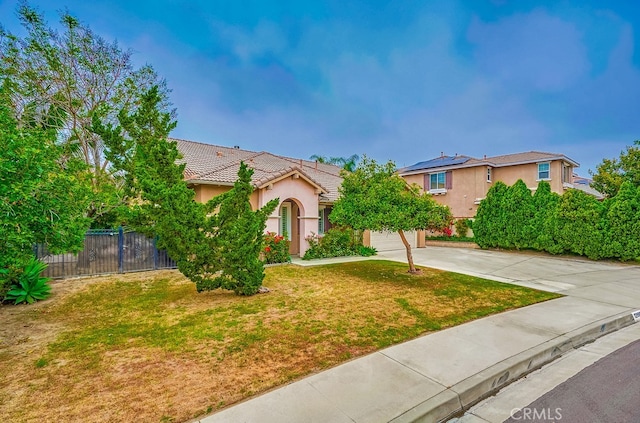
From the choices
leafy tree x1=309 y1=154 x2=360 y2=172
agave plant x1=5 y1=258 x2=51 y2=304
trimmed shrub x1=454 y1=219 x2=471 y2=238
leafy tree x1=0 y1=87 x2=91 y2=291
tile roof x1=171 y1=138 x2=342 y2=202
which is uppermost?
leafy tree x1=309 y1=154 x2=360 y2=172

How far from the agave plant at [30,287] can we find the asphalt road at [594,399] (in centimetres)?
1009

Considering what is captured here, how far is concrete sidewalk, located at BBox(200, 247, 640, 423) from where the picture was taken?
3.08 meters

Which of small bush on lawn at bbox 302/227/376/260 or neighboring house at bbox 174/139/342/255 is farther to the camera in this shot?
small bush on lawn at bbox 302/227/376/260

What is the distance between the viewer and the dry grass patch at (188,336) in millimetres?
3365

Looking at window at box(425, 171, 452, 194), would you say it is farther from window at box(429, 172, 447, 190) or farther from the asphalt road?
Answer: the asphalt road

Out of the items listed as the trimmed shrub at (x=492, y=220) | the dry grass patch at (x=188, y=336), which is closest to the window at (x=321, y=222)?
the dry grass patch at (x=188, y=336)

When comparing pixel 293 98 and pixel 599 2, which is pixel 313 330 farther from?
pixel 293 98

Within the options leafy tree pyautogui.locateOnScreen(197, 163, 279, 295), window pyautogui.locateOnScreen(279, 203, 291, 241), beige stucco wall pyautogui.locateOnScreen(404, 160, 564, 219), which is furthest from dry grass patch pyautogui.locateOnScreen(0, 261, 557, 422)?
beige stucco wall pyautogui.locateOnScreen(404, 160, 564, 219)

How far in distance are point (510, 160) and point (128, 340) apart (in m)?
28.3

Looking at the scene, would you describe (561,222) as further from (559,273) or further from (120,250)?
(120,250)

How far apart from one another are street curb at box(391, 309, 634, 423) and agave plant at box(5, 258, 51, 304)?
Result: 29.7ft

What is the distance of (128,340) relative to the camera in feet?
16.4

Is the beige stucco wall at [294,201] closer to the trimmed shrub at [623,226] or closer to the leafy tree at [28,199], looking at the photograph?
the leafy tree at [28,199]

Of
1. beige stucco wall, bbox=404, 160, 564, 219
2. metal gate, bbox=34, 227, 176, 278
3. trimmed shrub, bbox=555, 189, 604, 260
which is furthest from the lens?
beige stucco wall, bbox=404, 160, 564, 219
